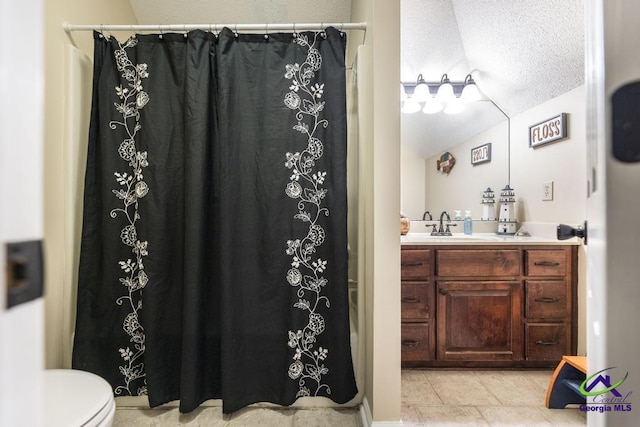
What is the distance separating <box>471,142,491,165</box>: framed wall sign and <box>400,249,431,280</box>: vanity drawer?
41.5 inches

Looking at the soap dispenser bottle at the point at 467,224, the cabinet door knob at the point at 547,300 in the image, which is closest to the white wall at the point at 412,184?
the soap dispenser bottle at the point at 467,224

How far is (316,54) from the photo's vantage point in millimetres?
1631

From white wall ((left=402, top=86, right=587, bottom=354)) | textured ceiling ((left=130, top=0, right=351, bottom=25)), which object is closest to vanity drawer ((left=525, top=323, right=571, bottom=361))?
white wall ((left=402, top=86, right=587, bottom=354))

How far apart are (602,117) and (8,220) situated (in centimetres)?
63

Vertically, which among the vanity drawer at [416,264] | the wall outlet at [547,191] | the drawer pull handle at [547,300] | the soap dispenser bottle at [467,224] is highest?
the wall outlet at [547,191]

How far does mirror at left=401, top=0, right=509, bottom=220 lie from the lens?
2.55 m

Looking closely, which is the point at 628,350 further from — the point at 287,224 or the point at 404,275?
the point at 404,275

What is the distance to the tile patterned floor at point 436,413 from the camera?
1576 millimetres

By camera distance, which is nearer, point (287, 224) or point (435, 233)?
point (287, 224)

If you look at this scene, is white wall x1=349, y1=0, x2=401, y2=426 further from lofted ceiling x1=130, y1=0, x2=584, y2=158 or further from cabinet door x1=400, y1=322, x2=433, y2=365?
lofted ceiling x1=130, y1=0, x2=584, y2=158

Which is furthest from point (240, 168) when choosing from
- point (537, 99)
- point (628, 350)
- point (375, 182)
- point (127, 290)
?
point (537, 99)

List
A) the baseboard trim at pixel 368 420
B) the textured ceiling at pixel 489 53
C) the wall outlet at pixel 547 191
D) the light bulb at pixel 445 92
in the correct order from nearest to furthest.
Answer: the baseboard trim at pixel 368 420 → the textured ceiling at pixel 489 53 → the wall outlet at pixel 547 191 → the light bulb at pixel 445 92

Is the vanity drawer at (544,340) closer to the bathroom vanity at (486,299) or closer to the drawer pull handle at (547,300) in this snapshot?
the bathroom vanity at (486,299)

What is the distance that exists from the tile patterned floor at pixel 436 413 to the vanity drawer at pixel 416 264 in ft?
2.14
